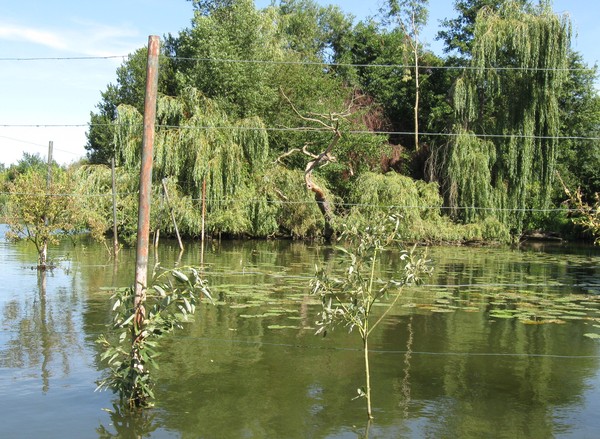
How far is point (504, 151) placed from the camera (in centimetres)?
2809

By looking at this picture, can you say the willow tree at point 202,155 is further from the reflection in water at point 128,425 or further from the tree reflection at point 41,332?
the reflection in water at point 128,425

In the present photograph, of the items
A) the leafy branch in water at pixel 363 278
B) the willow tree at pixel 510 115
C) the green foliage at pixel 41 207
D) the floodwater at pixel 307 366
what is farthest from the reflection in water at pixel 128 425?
the willow tree at pixel 510 115

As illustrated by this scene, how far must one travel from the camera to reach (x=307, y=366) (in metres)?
8.30

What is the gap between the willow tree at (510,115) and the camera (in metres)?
26.6

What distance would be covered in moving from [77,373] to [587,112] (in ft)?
116

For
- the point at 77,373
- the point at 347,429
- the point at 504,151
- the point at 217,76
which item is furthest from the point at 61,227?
the point at 504,151

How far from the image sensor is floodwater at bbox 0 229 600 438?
6316 millimetres

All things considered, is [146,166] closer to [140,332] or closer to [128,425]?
[140,332]

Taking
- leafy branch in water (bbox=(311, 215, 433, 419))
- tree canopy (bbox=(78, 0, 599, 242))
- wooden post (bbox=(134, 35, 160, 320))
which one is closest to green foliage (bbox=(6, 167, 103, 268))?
tree canopy (bbox=(78, 0, 599, 242))

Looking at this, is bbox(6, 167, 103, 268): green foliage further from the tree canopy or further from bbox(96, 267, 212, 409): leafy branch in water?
bbox(96, 267, 212, 409): leafy branch in water

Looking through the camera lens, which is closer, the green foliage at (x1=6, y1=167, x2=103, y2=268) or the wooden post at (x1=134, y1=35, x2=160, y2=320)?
the wooden post at (x1=134, y1=35, x2=160, y2=320)

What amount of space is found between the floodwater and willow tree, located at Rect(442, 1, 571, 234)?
12.8 metres

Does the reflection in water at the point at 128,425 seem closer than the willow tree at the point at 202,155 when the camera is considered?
Yes

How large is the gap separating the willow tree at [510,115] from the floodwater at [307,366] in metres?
12.8
